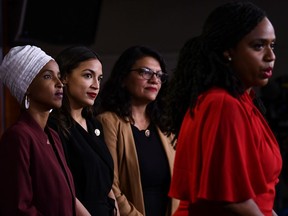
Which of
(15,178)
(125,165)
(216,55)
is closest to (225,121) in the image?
(216,55)

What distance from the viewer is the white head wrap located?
7.30 feet

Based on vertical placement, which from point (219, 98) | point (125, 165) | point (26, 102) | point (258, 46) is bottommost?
point (125, 165)

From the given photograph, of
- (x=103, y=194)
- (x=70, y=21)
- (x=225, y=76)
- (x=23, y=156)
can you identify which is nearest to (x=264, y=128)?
(x=225, y=76)

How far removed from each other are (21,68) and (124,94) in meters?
0.97

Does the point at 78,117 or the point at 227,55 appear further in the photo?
the point at 78,117

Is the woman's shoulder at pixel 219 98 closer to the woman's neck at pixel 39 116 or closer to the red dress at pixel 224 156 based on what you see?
the red dress at pixel 224 156

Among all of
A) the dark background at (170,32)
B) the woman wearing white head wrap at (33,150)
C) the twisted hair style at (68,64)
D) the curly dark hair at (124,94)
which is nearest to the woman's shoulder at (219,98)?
the woman wearing white head wrap at (33,150)

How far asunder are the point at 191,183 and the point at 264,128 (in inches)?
9.5

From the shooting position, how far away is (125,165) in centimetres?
302

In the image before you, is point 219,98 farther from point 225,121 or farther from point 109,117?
point 109,117

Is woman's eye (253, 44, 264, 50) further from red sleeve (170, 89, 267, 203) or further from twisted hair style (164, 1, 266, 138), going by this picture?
red sleeve (170, 89, 267, 203)

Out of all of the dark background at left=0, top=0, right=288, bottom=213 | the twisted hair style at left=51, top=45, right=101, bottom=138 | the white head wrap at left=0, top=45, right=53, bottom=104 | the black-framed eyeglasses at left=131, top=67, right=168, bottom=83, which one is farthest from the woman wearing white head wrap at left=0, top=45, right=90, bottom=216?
the dark background at left=0, top=0, right=288, bottom=213

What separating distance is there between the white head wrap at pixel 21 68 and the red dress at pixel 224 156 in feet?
2.26

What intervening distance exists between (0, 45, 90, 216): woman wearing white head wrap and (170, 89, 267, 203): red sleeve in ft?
1.93
